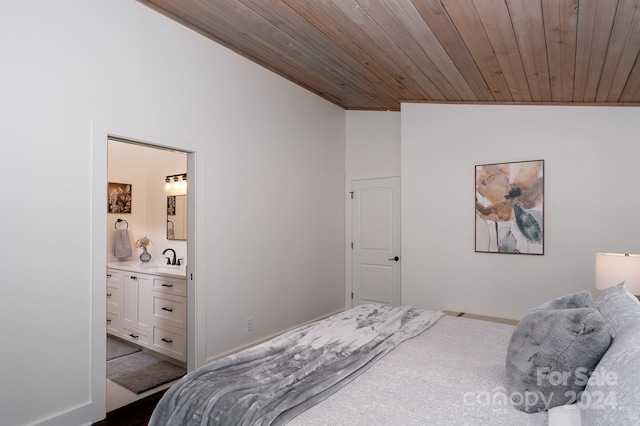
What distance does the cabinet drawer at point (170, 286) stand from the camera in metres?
3.58

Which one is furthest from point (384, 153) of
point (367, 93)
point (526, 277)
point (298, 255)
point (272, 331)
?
point (272, 331)

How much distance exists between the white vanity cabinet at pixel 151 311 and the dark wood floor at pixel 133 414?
0.59 meters

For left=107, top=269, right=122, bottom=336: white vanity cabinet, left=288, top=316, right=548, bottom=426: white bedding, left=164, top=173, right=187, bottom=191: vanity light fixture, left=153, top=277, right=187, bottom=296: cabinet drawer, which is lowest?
left=107, top=269, right=122, bottom=336: white vanity cabinet

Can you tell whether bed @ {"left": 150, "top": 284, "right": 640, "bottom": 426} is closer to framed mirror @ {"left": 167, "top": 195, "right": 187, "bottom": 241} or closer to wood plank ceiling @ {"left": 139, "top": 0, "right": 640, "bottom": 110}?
wood plank ceiling @ {"left": 139, "top": 0, "right": 640, "bottom": 110}

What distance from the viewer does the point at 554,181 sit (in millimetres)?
3805

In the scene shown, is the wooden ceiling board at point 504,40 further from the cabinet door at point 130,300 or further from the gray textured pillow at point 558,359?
the cabinet door at point 130,300

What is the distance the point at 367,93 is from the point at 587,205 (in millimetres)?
2475

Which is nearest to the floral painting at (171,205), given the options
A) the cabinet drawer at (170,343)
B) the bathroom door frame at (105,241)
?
the cabinet drawer at (170,343)

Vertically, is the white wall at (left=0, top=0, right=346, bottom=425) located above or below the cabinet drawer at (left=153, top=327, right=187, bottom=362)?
above

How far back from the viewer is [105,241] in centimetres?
268

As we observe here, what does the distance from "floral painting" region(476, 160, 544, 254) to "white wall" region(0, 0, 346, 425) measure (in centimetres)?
204

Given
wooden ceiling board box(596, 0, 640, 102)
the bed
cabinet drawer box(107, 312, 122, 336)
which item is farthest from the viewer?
cabinet drawer box(107, 312, 122, 336)

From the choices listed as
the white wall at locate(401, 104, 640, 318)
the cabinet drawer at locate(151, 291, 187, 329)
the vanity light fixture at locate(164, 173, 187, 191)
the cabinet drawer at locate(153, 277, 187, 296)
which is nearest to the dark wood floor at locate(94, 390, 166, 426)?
the cabinet drawer at locate(151, 291, 187, 329)

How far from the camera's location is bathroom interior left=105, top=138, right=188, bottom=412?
12.1 ft
